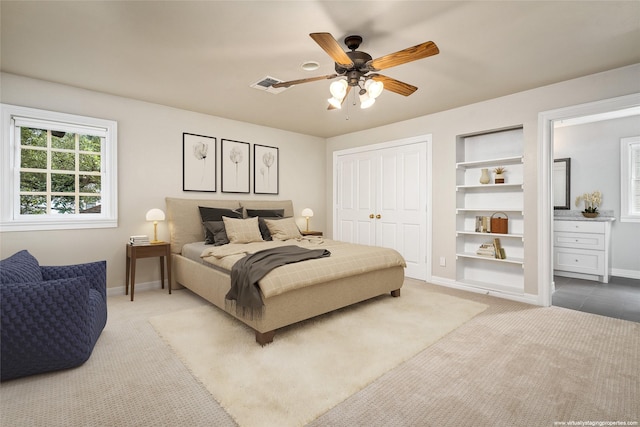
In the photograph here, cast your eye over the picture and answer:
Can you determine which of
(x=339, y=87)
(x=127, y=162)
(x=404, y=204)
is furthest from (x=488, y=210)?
(x=127, y=162)

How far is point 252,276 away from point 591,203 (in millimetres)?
5413

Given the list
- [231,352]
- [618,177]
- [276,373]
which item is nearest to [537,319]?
[276,373]

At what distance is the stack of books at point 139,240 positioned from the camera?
3.77m

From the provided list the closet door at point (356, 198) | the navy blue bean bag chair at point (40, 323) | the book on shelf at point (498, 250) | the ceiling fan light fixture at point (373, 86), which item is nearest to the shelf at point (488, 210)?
the book on shelf at point (498, 250)

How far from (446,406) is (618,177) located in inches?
201

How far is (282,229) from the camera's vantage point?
4.45 metres

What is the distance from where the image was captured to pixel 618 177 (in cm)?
480

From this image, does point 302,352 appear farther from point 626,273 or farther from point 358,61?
point 626,273

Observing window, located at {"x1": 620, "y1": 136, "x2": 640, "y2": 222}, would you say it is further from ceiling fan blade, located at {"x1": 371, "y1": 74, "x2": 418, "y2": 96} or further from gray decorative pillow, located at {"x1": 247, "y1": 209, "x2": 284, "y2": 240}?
gray decorative pillow, located at {"x1": 247, "y1": 209, "x2": 284, "y2": 240}

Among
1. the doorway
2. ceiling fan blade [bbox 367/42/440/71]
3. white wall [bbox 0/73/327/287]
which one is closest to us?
ceiling fan blade [bbox 367/42/440/71]

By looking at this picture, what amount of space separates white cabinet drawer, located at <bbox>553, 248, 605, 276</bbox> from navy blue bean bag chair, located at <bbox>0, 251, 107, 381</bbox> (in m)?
6.06

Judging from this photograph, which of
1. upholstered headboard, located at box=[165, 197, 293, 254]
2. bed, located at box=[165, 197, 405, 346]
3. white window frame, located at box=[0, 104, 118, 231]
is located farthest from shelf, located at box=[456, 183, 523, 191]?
white window frame, located at box=[0, 104, 118, 231]

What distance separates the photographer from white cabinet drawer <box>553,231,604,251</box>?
465 centimetres

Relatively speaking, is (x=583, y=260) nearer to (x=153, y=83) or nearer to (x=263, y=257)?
(x=263, y=257)
